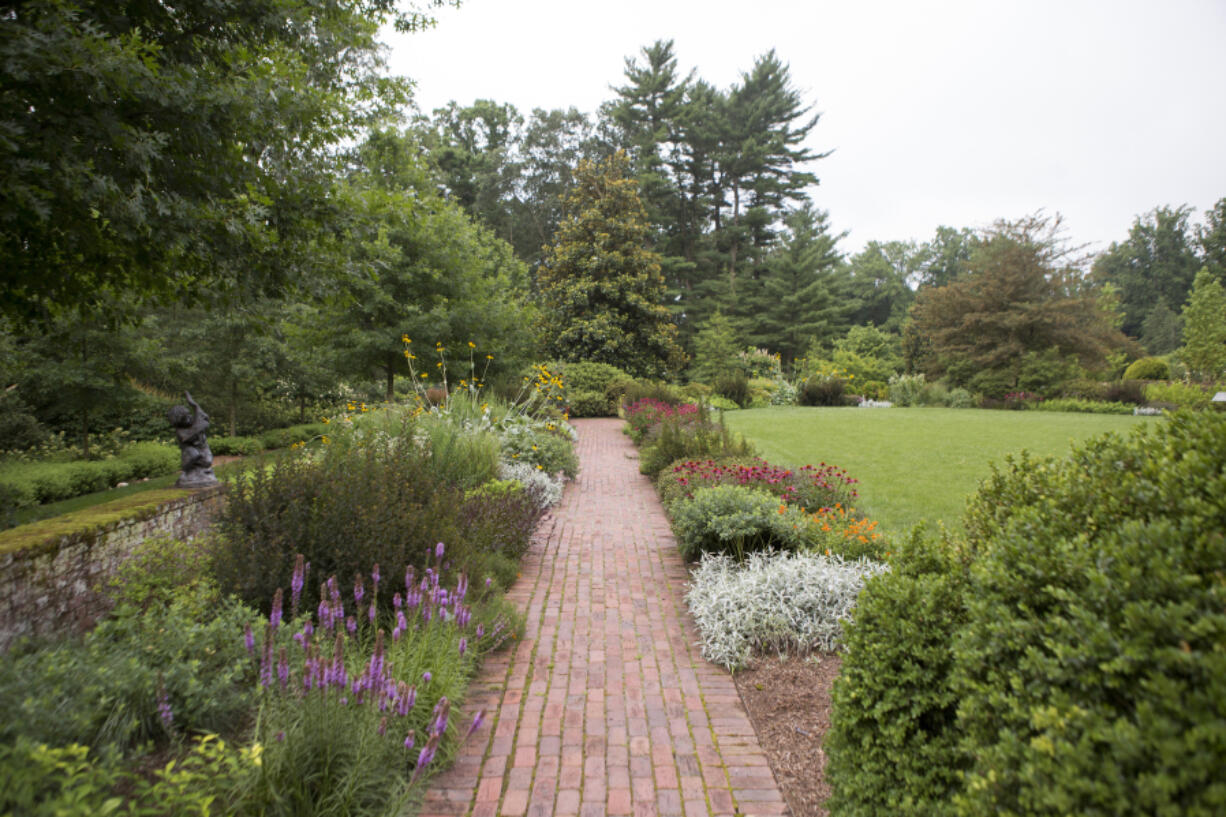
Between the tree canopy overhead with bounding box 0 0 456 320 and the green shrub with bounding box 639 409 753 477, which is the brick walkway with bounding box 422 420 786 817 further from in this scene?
the tree canopy overhead with bounding box 0 0 456 320

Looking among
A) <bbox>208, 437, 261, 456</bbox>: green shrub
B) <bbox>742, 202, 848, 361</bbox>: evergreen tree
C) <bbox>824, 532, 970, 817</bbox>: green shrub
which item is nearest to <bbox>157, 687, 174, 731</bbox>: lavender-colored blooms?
<bbox>824, 532, 970, 817</bbox>: green shrub

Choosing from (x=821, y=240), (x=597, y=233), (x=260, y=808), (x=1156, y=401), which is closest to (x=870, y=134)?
(x=821, y=240)

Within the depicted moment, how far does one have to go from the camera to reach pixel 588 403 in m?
18.8

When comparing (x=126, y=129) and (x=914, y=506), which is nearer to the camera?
(x=126, y=129)

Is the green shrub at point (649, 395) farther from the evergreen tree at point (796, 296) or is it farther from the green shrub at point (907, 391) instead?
the evergreen tree at point (796, 296)

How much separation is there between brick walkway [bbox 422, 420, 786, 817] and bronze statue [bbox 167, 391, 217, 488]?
329 centimetres

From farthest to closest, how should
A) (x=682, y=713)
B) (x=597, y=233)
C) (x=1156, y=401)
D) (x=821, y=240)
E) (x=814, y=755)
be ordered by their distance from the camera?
(x=821, y=240) < (x=597, y=233) < (x=1156, y=401) < (x=682, y=713) < (x=814, y=755)

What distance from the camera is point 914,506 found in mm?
6602

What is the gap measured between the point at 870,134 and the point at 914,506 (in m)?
22.1

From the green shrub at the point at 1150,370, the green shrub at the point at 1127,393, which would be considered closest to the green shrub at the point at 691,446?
the green shrub at the point at 1127,393

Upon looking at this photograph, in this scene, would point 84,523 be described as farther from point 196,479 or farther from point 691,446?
point 691,446

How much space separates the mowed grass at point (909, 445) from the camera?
6801 mm

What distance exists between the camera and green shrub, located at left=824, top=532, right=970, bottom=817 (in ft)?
5.66

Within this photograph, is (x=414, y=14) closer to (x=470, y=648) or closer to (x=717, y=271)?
(x=470, y=648)
